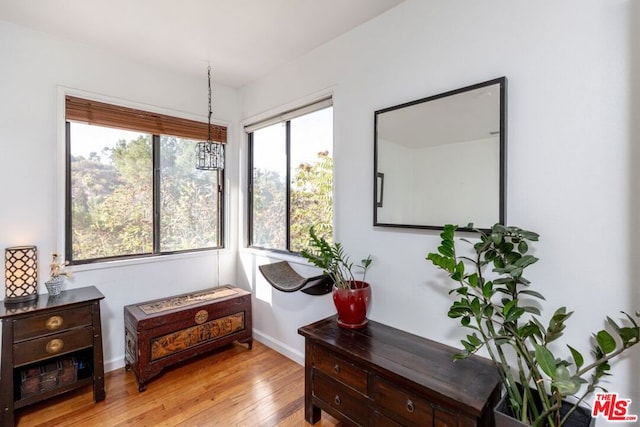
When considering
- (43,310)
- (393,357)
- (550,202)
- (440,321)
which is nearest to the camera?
(550,202)

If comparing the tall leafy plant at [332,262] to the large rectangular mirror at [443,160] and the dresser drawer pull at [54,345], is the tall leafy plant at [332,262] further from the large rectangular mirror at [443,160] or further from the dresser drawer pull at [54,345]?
the dresser drawer pull at [54,345]

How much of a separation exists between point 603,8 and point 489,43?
0.43 meters

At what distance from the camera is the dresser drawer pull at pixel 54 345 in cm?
199

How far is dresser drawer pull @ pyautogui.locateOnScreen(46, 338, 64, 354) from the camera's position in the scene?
6.53 ft

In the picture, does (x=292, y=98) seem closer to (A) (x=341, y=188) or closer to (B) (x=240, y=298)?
(A) (x=341, y=188)

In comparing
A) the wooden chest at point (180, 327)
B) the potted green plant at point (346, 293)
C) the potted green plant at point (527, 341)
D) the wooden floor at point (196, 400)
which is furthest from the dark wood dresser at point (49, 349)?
the potted green plant at point (527, 341)

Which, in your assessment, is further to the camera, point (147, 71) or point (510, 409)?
point (147, 71)

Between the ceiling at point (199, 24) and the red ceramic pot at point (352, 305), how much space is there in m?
1.79

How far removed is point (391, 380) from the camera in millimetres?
1470

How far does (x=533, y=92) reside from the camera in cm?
144

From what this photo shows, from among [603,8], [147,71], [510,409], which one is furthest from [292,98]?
[510,409]

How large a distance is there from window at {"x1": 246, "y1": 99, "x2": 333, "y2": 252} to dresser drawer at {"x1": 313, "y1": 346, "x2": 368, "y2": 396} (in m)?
0.93

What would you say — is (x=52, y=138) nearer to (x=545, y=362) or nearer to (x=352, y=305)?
(x=352, y=305)

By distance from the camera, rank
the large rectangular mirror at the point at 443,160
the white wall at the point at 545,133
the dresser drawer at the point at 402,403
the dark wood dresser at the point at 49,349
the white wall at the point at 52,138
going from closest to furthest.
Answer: the white wall at the point at 545,133, the dresser drawer at the point at 402,403, the large rectangular mirror at the point at 443,160, the dark wood dresser at the point at 49,349, the white wall at the point at 52,138
